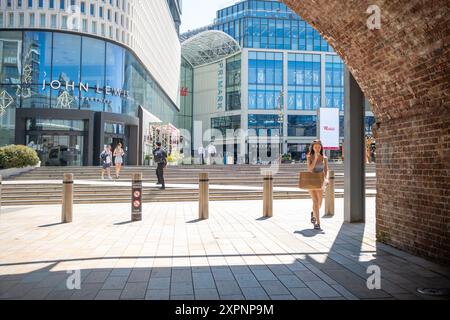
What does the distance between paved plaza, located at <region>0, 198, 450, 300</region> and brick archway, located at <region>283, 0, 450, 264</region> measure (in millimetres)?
514

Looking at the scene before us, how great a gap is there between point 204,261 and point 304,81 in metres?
57.0

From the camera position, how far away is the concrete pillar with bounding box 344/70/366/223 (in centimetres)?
897

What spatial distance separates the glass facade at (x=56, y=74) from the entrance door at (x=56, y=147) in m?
1.95

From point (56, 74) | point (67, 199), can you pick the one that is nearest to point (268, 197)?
point (67, 199)

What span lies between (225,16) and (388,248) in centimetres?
7033

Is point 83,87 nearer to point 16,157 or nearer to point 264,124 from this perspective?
point 16,157

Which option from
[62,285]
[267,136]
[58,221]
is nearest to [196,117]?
[267,136]

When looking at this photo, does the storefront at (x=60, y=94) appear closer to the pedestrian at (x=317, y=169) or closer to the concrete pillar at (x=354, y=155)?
the concrete pillar at (x=354, y=155)

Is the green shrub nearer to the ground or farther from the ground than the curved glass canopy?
nearer to the ground

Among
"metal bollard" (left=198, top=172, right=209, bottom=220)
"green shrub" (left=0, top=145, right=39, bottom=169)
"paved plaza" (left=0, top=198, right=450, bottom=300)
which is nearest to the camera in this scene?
"paved plaza" (left=0, top=198, right=450, bottom=300)

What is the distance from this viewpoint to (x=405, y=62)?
18.4 ft

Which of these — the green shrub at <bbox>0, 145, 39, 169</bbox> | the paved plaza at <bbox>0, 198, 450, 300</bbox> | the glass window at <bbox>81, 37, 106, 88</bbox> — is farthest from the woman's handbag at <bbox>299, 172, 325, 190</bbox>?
the glass window at <bbox>81, 37, 106, 88</bbox>

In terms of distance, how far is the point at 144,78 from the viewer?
39.8 m

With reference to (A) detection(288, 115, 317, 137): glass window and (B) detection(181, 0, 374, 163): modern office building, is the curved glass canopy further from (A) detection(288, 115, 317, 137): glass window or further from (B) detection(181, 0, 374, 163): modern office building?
(A) detection(288, 115, 317, 137): glass window
